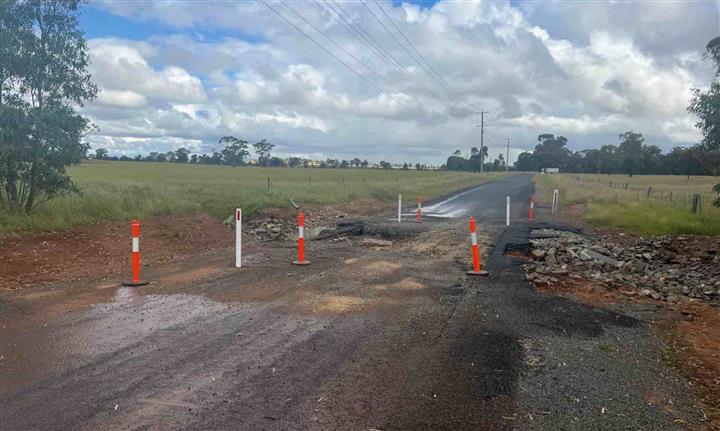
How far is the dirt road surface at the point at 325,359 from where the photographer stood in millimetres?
4211

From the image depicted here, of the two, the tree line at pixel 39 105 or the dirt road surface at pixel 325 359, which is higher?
the tree line at pixel 39 105

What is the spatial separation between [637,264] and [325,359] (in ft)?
30.9

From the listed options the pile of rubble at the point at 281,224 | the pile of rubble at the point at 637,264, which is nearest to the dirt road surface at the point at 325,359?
the pile of rubble at the point at 637,264

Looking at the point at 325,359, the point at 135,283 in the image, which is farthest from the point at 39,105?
the point at 325,359

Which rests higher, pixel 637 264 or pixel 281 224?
pixel 281 224

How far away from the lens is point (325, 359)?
539 cm

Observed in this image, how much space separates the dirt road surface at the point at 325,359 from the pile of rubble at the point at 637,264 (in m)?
1.94

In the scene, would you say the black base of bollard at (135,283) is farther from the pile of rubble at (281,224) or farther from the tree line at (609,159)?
the tree line at (609,159)

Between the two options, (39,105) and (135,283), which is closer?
(135,283)

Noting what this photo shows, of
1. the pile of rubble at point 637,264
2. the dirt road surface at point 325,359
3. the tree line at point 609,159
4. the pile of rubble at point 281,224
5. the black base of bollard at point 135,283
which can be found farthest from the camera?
the tree line at point 609,159

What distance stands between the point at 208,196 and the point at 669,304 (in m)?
17.3

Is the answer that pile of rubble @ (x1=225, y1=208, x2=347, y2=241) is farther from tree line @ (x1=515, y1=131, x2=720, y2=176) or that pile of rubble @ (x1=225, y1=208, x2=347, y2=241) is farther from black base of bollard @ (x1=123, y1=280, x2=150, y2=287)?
tree line @ (x1=515, y1=131, x2=720, y2=176)

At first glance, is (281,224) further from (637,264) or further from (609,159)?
(609,159)

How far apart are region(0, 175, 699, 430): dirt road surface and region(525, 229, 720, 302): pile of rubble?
1.94 metres
